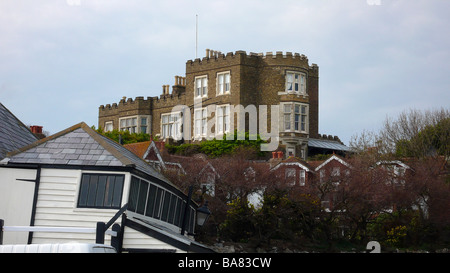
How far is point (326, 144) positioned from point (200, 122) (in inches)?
453

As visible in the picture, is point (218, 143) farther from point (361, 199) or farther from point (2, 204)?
point (2, 204)

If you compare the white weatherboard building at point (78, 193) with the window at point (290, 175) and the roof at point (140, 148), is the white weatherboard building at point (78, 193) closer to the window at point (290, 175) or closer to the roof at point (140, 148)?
the window at point (290, 175)

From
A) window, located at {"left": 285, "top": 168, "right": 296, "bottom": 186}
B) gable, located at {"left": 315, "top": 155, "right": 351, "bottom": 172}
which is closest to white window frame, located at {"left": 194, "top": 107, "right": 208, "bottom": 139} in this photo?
gable, located at {"left": 315, "top": 155, "right": 351, "bottom": 172}

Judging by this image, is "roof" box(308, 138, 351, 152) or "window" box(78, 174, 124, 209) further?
"roof" box(308, 138, 351, 152)

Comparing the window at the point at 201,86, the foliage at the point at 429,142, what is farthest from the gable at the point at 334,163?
the window at the point at 201,86

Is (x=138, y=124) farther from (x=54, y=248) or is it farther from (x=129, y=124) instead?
(x=54, y=248)

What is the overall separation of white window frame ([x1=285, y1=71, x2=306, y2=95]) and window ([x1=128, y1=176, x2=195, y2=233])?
35.6 metres

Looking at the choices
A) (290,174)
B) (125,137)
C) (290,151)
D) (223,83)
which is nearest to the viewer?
(290,174)

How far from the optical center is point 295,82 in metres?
61.0

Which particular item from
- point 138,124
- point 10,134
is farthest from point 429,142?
point 10,134

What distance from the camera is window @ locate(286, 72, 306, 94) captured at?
6066 centimetres

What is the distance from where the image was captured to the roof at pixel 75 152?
65.9ft

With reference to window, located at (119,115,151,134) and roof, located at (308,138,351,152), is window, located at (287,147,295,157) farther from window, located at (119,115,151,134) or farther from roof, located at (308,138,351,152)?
window, located at (119,115,151,134)

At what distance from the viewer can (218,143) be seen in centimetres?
5600
